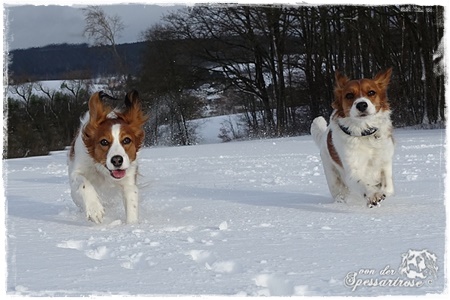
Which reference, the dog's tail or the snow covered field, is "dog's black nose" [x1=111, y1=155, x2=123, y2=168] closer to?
the snow covered field

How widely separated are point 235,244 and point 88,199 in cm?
148

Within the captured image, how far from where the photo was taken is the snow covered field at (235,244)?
2.45 m

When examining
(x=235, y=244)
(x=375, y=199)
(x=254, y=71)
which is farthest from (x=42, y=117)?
(x=235, y=244)

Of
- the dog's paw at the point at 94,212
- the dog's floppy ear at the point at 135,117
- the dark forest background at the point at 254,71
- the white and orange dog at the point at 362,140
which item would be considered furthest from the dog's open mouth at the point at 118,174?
the dark forest background at the point at 254,71

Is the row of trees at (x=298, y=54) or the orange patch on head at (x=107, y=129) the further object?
the row of trees at (x=298, y=54)

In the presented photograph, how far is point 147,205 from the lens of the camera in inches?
209

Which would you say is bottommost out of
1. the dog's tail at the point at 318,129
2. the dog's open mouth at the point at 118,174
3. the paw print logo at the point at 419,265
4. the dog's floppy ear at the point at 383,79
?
the paw print logo at the point at 419,265

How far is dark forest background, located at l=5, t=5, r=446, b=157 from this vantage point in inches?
674

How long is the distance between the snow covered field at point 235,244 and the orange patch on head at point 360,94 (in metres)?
0.76

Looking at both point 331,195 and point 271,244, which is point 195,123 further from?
point 271,244

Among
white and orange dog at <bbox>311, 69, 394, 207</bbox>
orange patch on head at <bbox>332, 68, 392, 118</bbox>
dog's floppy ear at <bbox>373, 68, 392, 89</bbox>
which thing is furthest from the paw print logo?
dog's floppy ear at <bbox>373, 68, 392, 89</bbox>

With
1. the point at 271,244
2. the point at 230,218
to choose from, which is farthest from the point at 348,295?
the point at 230,218

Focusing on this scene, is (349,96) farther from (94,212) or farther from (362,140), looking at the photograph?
(94,212)

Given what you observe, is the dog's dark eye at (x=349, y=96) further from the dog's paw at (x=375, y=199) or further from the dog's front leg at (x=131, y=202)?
the dog's front leg at (x=131, y=202)
